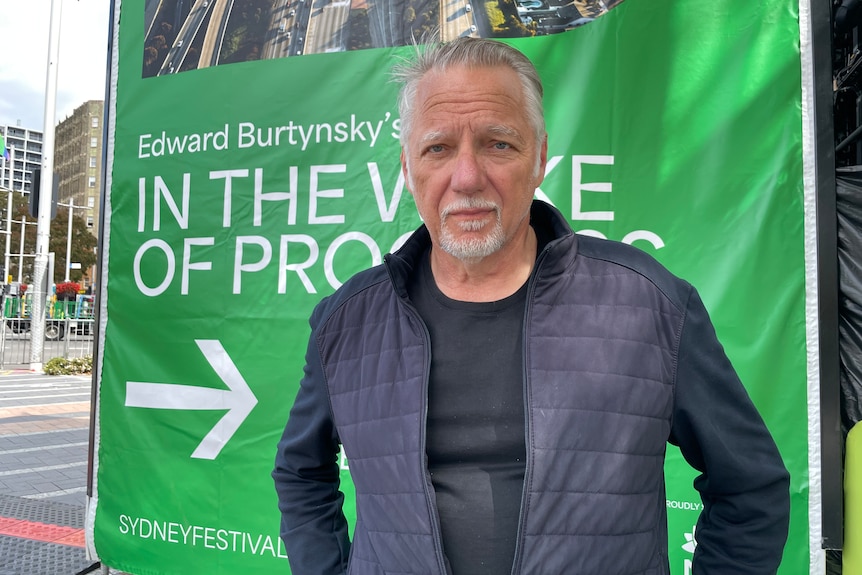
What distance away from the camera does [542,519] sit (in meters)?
1.23

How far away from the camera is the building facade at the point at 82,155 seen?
75062 mm

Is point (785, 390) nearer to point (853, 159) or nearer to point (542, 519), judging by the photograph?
point (853, 159)

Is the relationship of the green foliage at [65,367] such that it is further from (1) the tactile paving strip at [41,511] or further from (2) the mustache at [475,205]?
(2) the mustache at [475,205]

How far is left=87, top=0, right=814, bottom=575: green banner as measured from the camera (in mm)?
2271

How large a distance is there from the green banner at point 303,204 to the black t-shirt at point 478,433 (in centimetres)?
118

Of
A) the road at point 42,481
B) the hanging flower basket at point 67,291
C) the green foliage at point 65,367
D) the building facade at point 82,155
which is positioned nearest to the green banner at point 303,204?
the road at point 42,481

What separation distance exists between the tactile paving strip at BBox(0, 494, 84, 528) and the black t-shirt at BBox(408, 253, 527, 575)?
387 cm

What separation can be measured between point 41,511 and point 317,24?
386cm

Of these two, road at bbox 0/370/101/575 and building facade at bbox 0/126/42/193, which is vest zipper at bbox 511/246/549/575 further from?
building facade at bbox 0/126/42/193

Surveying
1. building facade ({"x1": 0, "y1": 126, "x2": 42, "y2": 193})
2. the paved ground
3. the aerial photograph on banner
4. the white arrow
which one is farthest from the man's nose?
building facade ({"x1": 0, "y1": 126, "x2": 42, "y2": 193})

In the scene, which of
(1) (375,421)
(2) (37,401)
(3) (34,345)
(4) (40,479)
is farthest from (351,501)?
(3) (34,345)

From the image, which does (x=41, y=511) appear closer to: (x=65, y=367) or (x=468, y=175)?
(x=468, y=175)

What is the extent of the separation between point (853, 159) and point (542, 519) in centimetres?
244

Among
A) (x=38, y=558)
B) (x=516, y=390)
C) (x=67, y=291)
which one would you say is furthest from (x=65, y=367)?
(x=67, y=291)
